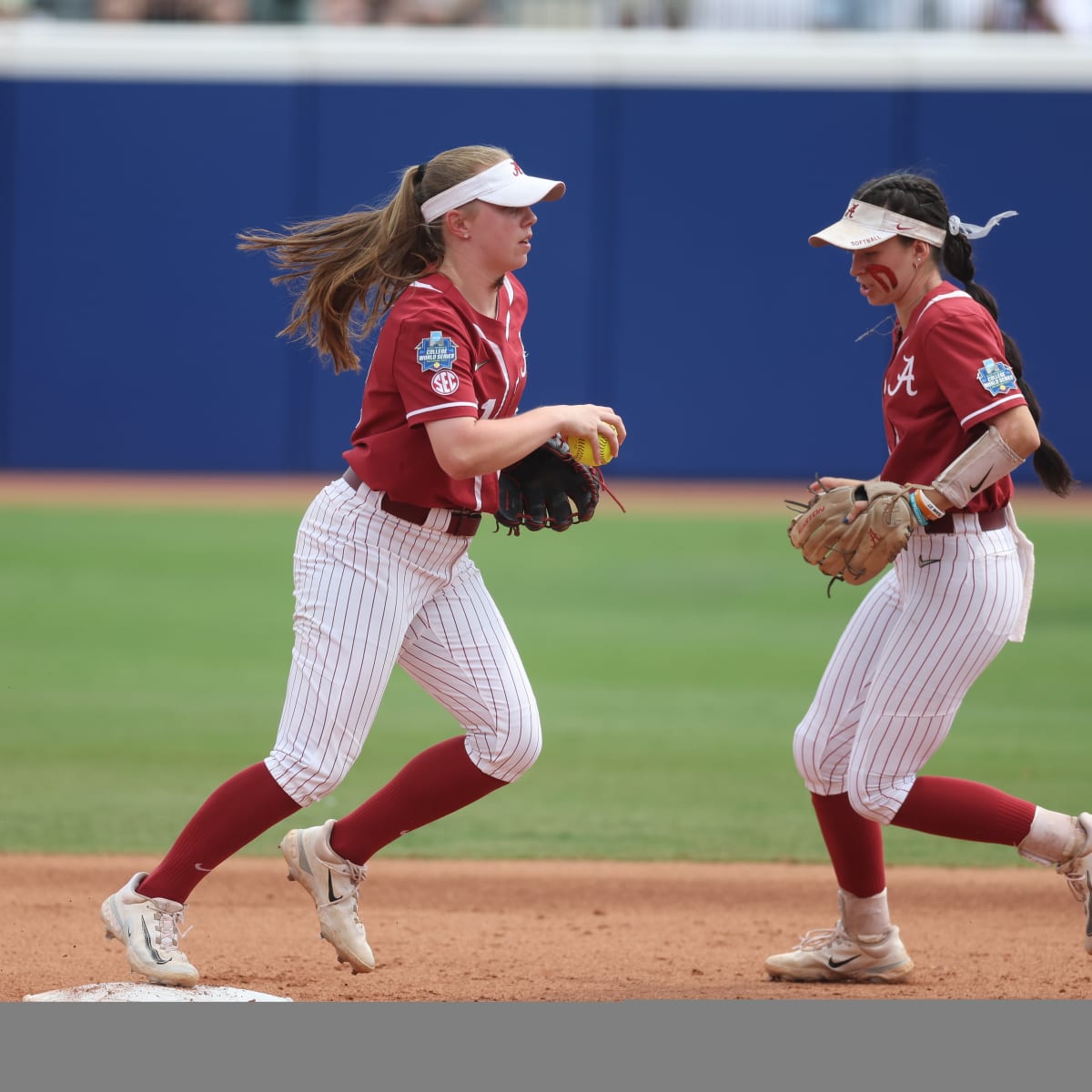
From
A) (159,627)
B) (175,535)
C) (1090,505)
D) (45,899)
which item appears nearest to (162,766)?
(45,899)

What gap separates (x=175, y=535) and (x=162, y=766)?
739cm

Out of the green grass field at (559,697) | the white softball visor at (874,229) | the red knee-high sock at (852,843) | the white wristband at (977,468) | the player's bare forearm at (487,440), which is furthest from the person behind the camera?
the green grass field at (559,697)

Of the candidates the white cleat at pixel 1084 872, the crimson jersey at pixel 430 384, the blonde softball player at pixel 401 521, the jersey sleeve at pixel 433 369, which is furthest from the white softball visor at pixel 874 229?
the white cleat at pixel 1084 872

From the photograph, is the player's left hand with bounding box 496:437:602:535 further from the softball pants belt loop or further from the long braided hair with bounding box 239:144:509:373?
the long braided hair with bounding box 239:144:509:373

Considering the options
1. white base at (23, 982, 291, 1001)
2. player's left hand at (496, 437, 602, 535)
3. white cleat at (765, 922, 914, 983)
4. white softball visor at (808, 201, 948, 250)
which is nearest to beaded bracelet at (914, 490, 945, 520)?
white softball visor at (808, 201, 948, 250)

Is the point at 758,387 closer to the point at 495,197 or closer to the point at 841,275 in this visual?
the point at 841,275

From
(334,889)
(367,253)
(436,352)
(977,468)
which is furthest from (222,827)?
(977,468)

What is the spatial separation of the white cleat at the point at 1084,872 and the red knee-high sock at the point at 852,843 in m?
0.45

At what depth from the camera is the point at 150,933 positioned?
3643 millimetres

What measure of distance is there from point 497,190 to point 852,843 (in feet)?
5.96

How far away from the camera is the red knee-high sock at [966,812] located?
3865 mm

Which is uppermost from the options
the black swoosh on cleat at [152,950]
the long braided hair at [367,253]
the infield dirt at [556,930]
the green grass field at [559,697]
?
the long braided hair at [367,253]

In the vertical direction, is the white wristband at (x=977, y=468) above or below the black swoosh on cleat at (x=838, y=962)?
above

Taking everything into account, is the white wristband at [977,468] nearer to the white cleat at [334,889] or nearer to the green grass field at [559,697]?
the white cleat at [334,889]
